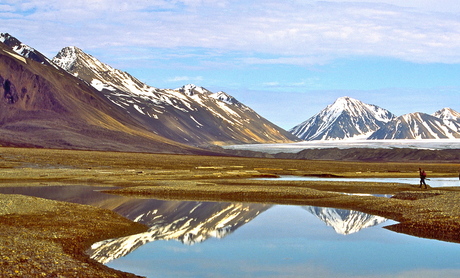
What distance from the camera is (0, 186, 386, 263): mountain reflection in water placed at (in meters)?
25.2

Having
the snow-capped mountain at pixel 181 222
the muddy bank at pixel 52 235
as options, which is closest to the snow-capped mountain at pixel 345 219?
the snow-capped mountain at pixel 181 222

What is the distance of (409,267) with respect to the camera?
2102 cm

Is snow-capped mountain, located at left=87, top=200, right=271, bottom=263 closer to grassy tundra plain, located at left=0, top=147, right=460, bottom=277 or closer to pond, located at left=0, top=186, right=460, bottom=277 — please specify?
pond, located at left=0, top=186, right=460, bottom=277

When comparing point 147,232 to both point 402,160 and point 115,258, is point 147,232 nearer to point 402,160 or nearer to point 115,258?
point 115,258

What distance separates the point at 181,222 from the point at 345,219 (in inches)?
365

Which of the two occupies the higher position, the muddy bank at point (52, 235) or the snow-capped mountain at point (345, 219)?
the snow-capped mountain at point (345, 219)

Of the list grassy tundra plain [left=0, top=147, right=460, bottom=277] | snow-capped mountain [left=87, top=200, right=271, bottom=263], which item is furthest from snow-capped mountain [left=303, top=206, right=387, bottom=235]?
snow-capped mountain [left=87, top=200, right=271, bottom=263]

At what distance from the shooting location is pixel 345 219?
111 ft

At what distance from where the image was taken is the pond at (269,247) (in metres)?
20.4

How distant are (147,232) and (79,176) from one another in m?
39.4

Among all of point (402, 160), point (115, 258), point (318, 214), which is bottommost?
point (115, 258)

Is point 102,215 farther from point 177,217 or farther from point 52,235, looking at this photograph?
point 52,235

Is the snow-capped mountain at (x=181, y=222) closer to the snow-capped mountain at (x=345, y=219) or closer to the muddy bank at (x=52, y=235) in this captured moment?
the muddy bank at (x=52, y=235)

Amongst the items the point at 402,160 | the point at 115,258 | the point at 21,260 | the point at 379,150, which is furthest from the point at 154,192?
the point at 379,150
